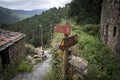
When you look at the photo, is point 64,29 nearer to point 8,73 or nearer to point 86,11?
point 8,73

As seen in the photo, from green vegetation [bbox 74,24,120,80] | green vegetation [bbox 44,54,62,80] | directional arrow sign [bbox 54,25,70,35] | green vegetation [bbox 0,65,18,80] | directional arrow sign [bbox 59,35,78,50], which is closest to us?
directional arrow sign [bbox 59,35,78,50]

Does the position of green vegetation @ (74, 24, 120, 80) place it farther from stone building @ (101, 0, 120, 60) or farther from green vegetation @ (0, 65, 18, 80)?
green vegetation @ (0, 65, 18, 80)

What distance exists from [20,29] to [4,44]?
155 feet

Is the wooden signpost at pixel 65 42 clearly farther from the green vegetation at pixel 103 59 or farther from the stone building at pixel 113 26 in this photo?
the stone building at pixel 113 26

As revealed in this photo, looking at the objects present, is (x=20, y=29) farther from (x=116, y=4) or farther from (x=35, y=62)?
(x=116, y=4)

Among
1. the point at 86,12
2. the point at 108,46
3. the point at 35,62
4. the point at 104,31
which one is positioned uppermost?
the point at 86,12

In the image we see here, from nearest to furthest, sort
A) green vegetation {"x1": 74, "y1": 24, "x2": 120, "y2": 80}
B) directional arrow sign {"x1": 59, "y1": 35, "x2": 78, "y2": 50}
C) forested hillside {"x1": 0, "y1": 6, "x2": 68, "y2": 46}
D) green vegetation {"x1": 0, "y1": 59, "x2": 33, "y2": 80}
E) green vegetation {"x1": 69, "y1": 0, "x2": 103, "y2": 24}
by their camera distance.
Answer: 1. directional arrow sign {"x1": 59, "y1": 35, "x2": 78, "y2": 50}
2. green vegetation {"x1": 74, "y1": 24, "x2": 120, "y2": 80}
3. green vegetation {"x1": 0, "y1": 59, "x2": 33, "y2": 80}
4. green vegetation {"x1": 69, "y1": 0, "x2": 103, "y2": 24}
5. forested hillside {"x1": 0, "y1": 6, "x2": 68, "y2": 46}

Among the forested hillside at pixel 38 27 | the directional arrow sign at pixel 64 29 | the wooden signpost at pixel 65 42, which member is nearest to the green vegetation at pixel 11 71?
the wooden signpost at pixel 65 42

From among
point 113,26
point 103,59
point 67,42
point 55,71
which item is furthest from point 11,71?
point 113,26

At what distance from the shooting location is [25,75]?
11625 millimetres

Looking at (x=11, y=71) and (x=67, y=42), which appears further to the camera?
(x=11, y=71)

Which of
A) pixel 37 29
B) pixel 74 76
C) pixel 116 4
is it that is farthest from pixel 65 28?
pixel 37 29

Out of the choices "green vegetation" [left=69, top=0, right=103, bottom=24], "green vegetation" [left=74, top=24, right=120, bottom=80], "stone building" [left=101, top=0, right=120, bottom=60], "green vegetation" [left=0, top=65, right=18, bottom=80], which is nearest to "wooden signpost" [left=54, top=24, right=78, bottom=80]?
"green vegetation" [left=74, top=24, right=120, bottom=80]

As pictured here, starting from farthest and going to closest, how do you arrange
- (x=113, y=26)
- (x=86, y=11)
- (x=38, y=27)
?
(x=38, y=27) → (x=86, y=11) → (x=113, y=26)
